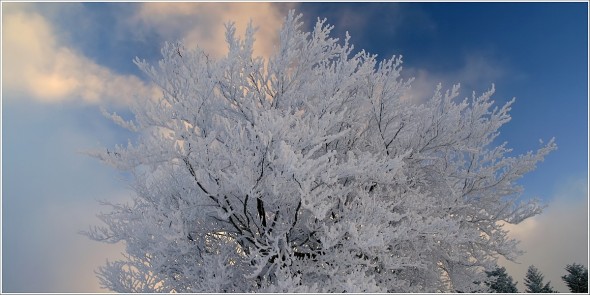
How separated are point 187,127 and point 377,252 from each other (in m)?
4.08

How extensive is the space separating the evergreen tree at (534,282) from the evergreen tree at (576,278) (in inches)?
129

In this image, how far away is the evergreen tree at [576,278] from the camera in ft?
84.1

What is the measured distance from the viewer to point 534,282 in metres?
30.5

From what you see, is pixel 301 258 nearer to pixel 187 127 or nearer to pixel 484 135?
pixel 187 127

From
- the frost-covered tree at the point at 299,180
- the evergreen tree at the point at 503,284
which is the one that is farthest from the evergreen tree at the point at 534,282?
the frost-covered tree at the point at 299,180

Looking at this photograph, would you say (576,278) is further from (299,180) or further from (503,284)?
(299,180)

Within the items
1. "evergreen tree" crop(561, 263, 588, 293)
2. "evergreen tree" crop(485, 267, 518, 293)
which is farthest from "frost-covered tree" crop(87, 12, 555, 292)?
"evergreen tree" crop(485, 267, 518, 293)

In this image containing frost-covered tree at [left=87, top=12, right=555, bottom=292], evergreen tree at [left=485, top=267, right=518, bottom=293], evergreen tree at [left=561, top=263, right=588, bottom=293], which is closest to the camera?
frost-covered tree at [left=87, top=12, right=555, bottom=292]

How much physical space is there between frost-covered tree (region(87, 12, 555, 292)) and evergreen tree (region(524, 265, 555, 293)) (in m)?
22.2

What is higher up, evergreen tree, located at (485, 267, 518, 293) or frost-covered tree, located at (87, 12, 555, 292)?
frost-covered tree, located at (87, 12, 555, 292)

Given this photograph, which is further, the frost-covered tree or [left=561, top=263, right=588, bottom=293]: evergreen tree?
[left=561, top=263, right=588, bottom=293]: evergreen tree

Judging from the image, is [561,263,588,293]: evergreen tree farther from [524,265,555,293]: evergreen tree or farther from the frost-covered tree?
the frost-covered tree

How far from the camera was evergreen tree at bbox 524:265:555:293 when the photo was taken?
30.0 metres

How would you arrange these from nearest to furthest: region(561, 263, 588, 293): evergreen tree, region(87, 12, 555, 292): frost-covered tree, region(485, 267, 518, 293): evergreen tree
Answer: region(87, 12, 555, 292): frost-covered tree, region(561, 263, 588, 293): evergreen tree, region(485, 267, 518, 293): evergreen tree
